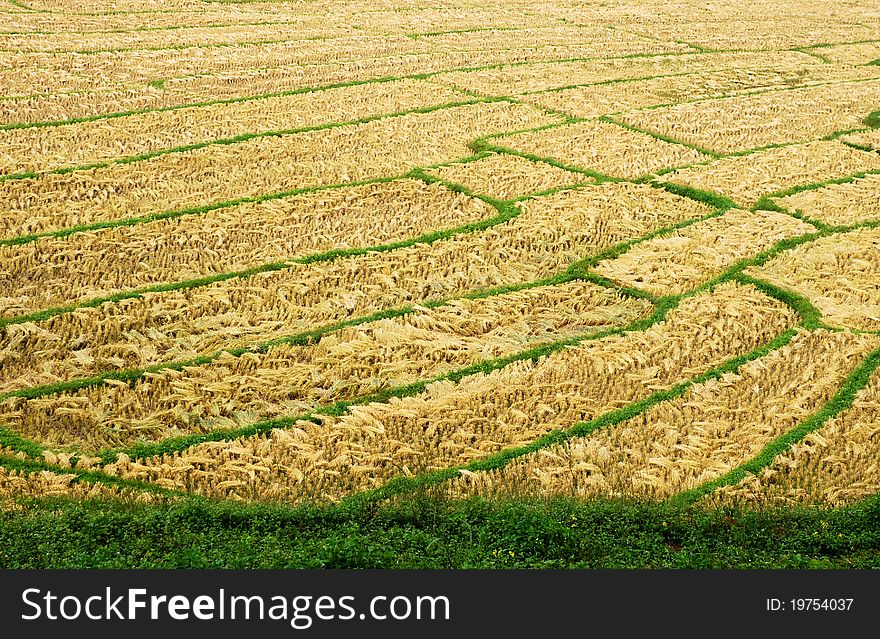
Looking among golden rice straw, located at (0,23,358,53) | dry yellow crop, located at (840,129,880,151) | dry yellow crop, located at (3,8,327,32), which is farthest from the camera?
dry yellow crop, located at (3,8,327,32)

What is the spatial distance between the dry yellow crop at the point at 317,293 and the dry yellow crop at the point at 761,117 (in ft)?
7.82

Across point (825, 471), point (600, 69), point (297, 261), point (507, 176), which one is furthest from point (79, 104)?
point (825, 471)

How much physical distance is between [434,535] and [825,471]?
2159 mm

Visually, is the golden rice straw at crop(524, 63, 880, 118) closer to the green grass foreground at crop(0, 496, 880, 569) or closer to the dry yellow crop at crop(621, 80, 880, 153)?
the dry yellow crop at crop(621, 80, 880, 153)

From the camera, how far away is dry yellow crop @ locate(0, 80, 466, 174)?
9898 millimetres

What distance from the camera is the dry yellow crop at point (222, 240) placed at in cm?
734

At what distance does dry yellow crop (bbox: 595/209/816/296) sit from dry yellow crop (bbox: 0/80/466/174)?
14.6ft

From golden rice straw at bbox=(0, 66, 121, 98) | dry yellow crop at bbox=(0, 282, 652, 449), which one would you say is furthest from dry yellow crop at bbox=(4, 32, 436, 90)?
dry yellow crop at bbox=(0, 282, 652, 449)

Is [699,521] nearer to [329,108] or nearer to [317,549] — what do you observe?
[317,549]

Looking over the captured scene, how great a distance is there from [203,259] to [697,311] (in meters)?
3.62

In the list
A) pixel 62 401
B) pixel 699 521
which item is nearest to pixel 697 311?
pixel 699 521

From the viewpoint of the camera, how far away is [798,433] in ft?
18.4

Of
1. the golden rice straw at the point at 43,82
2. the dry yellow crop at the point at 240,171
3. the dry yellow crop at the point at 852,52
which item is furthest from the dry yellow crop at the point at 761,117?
the golden rice straw at the point at 43,82

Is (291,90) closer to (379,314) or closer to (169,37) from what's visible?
(169,37)
